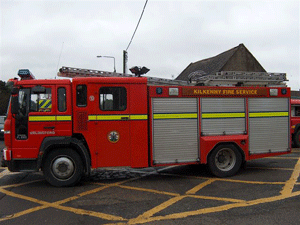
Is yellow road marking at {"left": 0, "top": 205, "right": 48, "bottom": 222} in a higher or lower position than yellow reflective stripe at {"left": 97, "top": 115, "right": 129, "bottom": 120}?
lower

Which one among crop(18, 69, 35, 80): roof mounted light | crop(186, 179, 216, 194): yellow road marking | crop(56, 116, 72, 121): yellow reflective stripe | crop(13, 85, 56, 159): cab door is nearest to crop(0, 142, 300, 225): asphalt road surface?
crop(186, 179, 216, 194): yellow road marking

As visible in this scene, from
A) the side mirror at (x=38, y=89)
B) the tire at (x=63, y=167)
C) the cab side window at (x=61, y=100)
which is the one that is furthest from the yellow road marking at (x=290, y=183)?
the side mirror at (x=38, y=89)

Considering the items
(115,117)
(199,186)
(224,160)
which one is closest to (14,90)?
(115,117)

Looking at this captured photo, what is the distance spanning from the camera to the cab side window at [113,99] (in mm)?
6277

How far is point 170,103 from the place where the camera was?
6.63m

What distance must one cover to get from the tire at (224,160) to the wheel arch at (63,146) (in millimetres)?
3084

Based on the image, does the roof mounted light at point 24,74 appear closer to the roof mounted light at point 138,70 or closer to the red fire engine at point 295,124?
the roof mounted light at point 138,70


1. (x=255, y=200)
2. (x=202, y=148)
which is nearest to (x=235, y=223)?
(x=255, y=200)

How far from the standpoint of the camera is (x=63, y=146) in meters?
6.21

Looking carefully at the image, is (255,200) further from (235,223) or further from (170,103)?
(170,103)

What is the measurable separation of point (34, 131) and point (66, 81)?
1.34 metres

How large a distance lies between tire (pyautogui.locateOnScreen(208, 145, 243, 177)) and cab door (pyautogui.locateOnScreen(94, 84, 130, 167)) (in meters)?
2.21

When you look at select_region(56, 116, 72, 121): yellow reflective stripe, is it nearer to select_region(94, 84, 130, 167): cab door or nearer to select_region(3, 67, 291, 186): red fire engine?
select_region(3, 67, 291, 186): red fire engine

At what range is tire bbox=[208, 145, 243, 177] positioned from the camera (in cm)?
689
